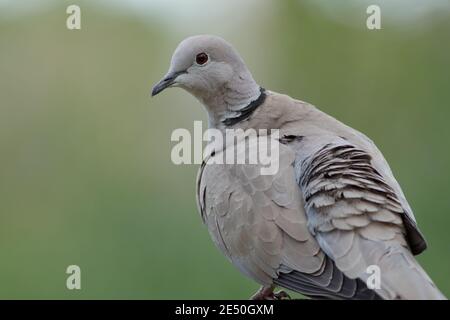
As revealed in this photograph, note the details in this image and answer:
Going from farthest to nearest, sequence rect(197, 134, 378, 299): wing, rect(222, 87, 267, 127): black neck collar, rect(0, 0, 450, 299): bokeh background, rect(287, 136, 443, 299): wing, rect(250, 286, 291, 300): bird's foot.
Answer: rect(0, 0, 450, 299): bokeh background
rect(222, 87, 267, 127): black neck collar
rect(250, 286, 291, 300): bird's foot
rect(197, 134, 378, 299): wing
rect(287, 136, 443, 299): wing

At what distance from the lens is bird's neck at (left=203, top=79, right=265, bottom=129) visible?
12.2 feet

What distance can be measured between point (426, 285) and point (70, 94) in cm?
543

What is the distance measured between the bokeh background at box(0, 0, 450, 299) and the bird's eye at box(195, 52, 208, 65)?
141 centimetres

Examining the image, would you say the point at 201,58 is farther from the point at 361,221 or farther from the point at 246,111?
the point at 361,221

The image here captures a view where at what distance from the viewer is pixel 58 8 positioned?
7797mm

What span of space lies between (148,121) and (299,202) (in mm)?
3773

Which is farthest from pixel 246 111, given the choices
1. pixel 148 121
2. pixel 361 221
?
pixel 148 121

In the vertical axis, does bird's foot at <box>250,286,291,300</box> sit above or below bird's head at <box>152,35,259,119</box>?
below

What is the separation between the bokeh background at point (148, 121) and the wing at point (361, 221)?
5.69 feet

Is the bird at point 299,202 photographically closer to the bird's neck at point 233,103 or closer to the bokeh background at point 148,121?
the bird's neck at point 233,103

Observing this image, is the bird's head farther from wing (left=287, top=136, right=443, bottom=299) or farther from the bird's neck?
wing (left=287, top=136, right=443, bottom=299)

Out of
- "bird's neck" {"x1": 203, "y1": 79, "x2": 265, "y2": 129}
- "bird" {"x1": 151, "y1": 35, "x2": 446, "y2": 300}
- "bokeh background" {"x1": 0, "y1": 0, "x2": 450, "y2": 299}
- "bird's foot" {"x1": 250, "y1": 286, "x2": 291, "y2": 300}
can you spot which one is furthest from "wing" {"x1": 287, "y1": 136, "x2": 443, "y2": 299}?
"bokeh background" {"x1": 0, "y1": 0, "x2": 450, "y2": 299}

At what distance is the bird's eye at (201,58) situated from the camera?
375 cm

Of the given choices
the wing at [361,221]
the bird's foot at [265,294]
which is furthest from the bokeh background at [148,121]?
the wing at [361,221]
